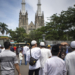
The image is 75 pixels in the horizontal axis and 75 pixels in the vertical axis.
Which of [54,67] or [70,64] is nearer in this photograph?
[54,67]

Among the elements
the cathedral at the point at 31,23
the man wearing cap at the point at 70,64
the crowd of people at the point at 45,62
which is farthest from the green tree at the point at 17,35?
the man wearing cap at the point at 70,64

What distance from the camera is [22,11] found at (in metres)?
92.6

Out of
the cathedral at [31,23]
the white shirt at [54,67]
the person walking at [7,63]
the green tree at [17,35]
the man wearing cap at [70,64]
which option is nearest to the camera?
the white shirt at [54,67]

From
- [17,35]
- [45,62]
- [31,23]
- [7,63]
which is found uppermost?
[31,23]

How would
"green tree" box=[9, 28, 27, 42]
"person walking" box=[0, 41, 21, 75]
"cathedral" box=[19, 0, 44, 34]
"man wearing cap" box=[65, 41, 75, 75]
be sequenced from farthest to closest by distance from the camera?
"cathedral" box=[19, 0, 44, 34] → "green tree" box=[9, 28, 27, 42] → "person walking" box=[0, 41, 21, 75] → "man wearing cap" box=[65, 41, 75, 75]

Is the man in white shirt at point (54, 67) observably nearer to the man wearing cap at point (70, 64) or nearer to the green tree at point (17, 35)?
the man wearing cap at point (70, 64)

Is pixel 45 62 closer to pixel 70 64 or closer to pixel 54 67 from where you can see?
pixel 54 67

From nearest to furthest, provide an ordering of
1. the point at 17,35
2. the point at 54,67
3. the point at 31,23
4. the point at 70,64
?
1. the point at 54,67
2. the point at 70,64
3. the point at 17,35
4. the point at 31,23

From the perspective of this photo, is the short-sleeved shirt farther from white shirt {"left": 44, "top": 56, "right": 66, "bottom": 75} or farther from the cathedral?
the cathedral

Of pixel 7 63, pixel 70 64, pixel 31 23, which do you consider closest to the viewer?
pixel 70 64

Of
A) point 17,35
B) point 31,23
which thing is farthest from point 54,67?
point 31,23

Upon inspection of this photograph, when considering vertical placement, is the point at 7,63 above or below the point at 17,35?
below

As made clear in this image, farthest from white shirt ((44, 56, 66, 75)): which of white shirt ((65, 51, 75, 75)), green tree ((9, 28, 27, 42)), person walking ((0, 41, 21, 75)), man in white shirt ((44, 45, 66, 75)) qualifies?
green tree ((9, 28, 27, 42))

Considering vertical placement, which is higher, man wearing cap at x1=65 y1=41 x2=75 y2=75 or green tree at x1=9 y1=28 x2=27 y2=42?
green tree at x1=9 y1=28 x2=27 y2=42
